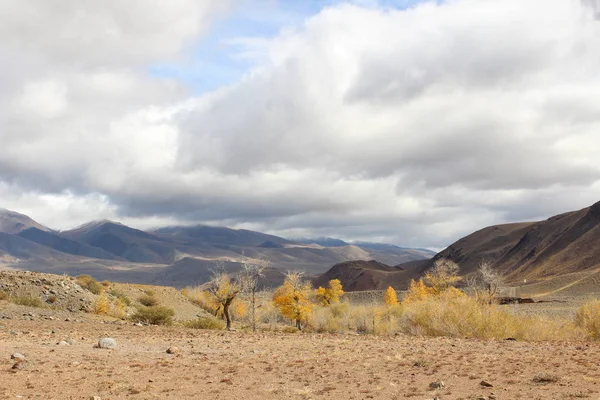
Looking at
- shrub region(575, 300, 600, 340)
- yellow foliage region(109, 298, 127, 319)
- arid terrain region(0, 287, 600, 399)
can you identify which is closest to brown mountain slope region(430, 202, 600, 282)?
shrub region(575, 300, 600, 340)

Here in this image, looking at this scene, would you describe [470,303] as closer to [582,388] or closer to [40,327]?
[582,388]

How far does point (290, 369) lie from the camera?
659 inches

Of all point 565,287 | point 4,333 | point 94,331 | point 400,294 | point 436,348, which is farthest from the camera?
point 400,294

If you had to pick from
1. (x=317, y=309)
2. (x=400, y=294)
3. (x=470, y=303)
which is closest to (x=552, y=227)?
(x=400, y=294)

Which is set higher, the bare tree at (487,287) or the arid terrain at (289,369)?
the bare tree at (487,287)

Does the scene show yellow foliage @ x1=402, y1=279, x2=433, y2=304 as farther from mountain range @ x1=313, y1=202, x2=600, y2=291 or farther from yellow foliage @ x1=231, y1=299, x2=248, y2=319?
mountain range @ x1=313, y1=202, x2=600, y2=291

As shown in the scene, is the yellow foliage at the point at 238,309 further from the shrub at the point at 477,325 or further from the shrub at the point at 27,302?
the shrub at the point at 477,325

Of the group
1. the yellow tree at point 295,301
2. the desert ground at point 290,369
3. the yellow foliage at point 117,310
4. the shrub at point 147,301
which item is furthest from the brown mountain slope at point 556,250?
the desert ground at point 290,369

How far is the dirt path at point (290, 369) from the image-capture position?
13109mm

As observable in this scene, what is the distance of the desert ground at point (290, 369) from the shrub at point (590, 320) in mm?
13033

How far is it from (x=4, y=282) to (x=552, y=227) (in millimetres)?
179419

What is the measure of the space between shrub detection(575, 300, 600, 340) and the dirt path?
13285 millimetres

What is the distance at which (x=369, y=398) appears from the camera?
12.7 meters

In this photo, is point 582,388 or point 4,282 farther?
point 4,282
